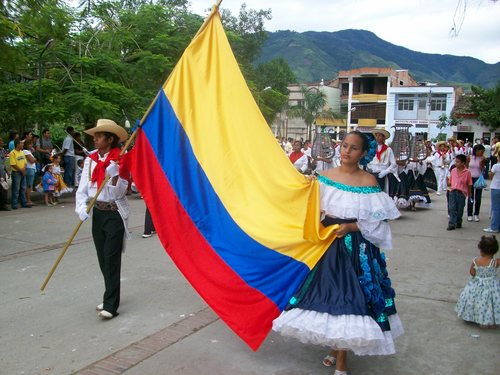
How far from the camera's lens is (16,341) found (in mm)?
4379

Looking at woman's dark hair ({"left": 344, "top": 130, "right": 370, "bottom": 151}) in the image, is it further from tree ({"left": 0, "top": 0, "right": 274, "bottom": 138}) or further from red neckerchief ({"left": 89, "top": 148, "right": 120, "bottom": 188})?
tree ({"left": 0, "top": 0, "right": 274, "bottom": 138})

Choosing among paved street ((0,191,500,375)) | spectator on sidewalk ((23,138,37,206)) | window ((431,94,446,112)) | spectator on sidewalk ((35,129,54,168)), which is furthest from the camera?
window ((431,94,446,112))

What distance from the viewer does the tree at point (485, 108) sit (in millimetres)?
47094

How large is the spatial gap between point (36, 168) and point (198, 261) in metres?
11.5

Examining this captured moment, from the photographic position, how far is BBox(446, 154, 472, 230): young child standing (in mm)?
10430

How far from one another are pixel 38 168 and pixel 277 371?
12514 millimetres

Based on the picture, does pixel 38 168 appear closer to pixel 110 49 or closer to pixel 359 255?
pixel 110 49

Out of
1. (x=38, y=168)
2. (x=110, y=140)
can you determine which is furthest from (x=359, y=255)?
(x=38, y=168)

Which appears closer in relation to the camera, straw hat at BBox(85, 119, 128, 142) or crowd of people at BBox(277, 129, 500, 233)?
straw hat at BBox(85, 119, 128, 142)

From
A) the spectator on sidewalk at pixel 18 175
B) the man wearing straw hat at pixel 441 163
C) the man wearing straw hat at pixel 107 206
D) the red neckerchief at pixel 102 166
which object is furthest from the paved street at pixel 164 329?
the man wearing straw hat at pixel 441 163

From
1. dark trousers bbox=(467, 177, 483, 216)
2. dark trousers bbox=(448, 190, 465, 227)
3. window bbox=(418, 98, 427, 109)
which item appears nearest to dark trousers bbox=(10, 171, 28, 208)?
dark trousers bbox=(448, 190, 465, 227)

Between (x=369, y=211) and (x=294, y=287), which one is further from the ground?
(x=369, y=211)

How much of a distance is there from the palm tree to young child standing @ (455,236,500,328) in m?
56.8

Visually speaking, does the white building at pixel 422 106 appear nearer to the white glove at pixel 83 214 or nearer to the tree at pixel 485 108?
the tree at pixel 485 108
